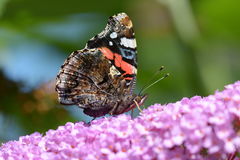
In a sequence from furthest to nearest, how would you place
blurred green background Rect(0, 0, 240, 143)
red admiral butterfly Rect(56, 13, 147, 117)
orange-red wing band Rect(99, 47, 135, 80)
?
1. blurred green background Rect(0, 0, 240, 143)
2. orange-red wing band Rect(99, 47, 135, 80)
3. red admiral butterfly Rect(56, 13, 147, 117)

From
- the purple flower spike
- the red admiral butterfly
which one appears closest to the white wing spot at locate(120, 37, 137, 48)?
the red admiral butterfly

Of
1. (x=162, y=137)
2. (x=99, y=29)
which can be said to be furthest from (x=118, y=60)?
(x=99, y=29)

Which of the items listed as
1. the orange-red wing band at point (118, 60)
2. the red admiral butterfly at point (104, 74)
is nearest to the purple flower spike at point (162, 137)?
the red admiral butterfly at point (104, 74)

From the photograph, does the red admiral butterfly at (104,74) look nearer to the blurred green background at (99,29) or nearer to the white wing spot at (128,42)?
the white wing spot at (128,42)

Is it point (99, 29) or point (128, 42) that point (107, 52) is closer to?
point (128, 42)

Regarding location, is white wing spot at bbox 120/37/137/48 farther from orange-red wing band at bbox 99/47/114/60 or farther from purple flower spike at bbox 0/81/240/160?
purple flower spike at bbox 0/81/240/160

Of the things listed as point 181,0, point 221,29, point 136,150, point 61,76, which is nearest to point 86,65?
point 61,76

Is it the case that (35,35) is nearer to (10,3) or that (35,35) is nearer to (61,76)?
(10,3)
